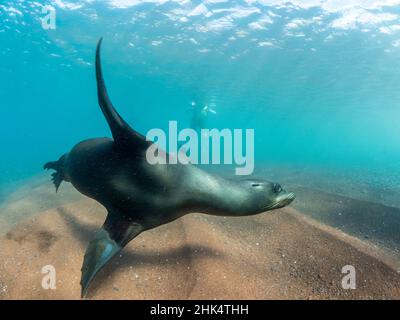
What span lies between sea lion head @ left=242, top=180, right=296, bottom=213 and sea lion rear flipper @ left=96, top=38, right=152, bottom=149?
1.26 meters

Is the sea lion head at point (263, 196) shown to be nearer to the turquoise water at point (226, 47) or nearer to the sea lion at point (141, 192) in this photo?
the sea lion at point (141, 192)

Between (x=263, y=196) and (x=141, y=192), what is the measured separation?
4.44 feet

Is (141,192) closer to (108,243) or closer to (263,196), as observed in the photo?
(108,243)

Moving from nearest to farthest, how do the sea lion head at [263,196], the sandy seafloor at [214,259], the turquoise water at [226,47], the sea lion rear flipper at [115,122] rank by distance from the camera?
the sea lion rear flipper at [115,122] < the sandy seafloor at [214,259] < the sea lion head at [263,196] < the turquoise water at [226,47]

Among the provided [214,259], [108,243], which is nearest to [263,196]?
[214,259]

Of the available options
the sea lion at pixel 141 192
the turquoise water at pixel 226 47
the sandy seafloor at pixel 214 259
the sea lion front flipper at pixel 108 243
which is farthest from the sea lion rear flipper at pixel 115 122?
the turquoise water at pixel 226 47

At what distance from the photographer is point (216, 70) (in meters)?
25.6

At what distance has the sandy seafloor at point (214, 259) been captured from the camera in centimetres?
306

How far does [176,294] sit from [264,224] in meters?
2.20

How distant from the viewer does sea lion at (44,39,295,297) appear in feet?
9.68

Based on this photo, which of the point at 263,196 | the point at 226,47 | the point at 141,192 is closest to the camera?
the point at 141,192

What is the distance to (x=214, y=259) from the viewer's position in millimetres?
3627
